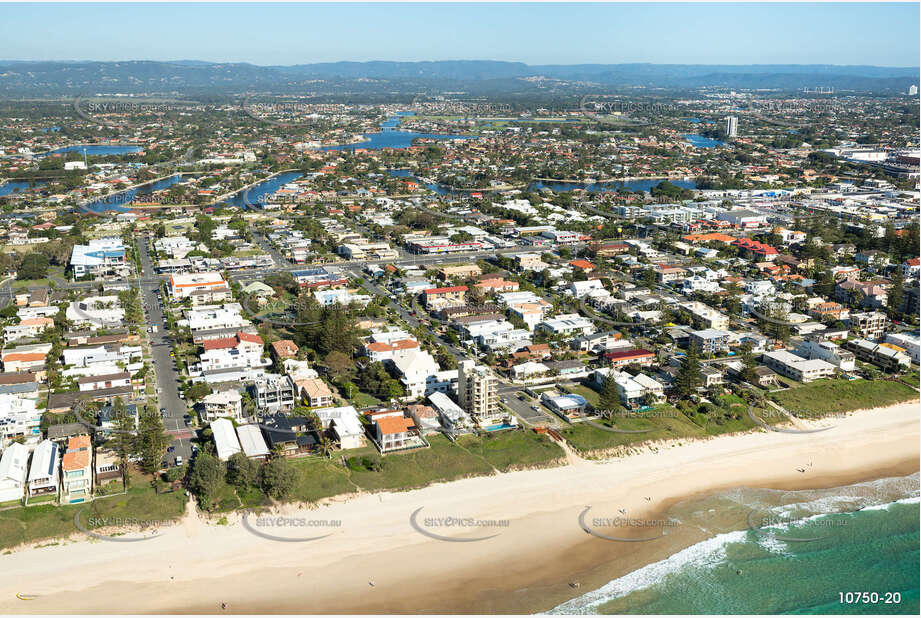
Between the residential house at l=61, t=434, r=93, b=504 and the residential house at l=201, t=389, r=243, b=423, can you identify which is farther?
the residential house at l=201, t=389, r=243, b=423

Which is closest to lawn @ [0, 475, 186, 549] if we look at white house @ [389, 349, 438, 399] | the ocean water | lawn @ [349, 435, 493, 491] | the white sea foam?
lawn @ [349, 435, 493, 491]

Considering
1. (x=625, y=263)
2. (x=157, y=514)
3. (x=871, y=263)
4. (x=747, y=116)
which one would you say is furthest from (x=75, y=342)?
(x=747, y=116)

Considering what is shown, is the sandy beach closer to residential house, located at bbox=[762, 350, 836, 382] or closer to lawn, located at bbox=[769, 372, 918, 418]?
lawn, located at bbox=[769, 372, 918, 418]

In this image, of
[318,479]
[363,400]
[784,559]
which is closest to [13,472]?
[318,479]

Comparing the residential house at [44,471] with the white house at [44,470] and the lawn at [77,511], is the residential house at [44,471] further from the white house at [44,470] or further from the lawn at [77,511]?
the lawn at [77,511]

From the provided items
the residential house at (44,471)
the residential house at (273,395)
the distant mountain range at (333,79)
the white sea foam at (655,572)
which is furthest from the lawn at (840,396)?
the distant mountain range at (333,79)

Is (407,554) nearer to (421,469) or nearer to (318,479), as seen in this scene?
(421,469)
